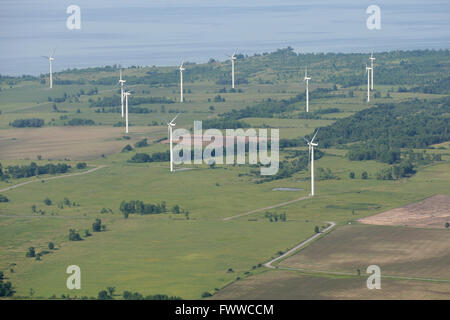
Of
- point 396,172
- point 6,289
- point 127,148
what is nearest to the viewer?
point 6,289

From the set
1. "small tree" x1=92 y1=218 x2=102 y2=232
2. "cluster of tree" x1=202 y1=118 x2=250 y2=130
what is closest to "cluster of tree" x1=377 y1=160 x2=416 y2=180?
"small tree" x1=92 y1=218 x2=102 y2=232

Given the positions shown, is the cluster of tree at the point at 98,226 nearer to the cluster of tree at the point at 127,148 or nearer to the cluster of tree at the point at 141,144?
the cluster of tree at the point at 127,148

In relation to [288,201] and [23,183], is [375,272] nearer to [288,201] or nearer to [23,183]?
[288,201]

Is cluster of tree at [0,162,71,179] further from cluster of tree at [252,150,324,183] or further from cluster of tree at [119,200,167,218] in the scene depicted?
cluster of tree at [119,200,167,218]

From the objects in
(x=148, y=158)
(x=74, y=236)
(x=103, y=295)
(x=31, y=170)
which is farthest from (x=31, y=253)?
(x=148, y=158)

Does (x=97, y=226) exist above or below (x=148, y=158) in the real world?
below

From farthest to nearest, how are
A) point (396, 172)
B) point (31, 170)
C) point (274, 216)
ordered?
point (31, 170) → point (396, 172) → point (274, 216)

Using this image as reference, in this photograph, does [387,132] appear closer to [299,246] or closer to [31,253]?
[299,246]

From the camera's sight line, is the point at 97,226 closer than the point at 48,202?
Yes

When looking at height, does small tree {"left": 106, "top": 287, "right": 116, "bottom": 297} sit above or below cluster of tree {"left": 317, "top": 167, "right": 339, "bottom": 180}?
below
